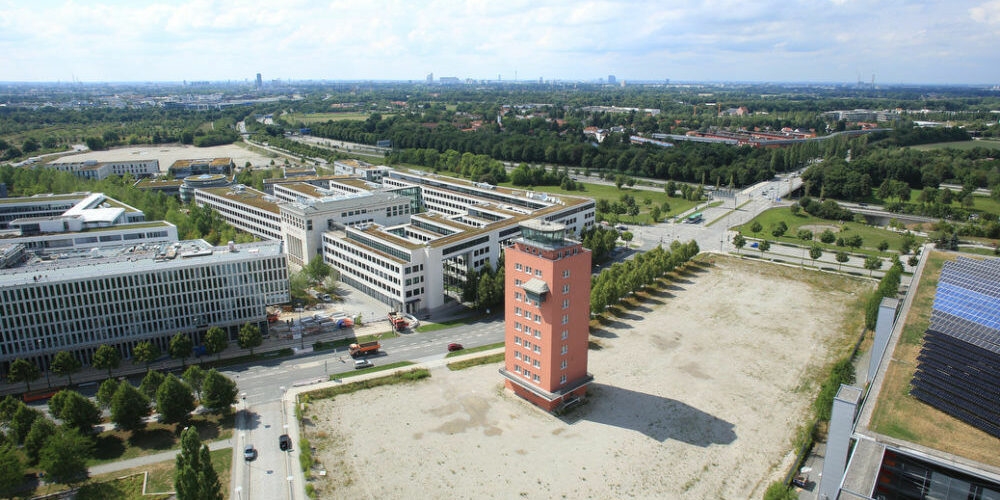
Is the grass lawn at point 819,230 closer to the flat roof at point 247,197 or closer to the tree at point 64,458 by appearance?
the flat roof at point 247,197

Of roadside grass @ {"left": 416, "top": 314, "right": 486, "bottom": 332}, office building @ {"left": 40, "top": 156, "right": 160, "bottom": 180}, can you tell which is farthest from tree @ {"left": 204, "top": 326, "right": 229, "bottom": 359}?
office building @ {"left": 40, "top": 156, "right": 160, "bottom": 180}

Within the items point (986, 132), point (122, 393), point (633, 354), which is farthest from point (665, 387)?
point (986, 132)

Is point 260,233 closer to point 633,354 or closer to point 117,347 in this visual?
point 117,347

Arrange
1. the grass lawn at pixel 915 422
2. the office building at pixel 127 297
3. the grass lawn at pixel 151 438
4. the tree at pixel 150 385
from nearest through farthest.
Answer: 1. the grass lawn at pixel 915 422
2. the grass lawn at pixel 151 438
3. the tree at pixel 150 385
4. the office building at pixel 127 297

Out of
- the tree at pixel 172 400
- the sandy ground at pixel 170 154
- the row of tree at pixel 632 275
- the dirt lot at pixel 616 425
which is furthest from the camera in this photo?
the sandy ground at pixel 170 154

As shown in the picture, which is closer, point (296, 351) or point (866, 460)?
point (866, 460)

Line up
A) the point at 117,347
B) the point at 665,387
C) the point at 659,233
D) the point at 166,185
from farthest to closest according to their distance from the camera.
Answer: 1. the point at 166,185
2. the point at 659,233
3. the point at 117,347
4. the point at 665,387

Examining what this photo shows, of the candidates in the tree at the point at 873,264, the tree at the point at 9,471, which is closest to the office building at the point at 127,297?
the tree at the point at 9,471

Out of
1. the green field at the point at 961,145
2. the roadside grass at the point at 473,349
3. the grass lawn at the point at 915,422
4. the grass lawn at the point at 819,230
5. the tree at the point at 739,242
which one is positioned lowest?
the roadside grass at the point at 473,349

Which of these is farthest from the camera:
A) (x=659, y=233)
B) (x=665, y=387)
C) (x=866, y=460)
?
(x=659, y=233)
